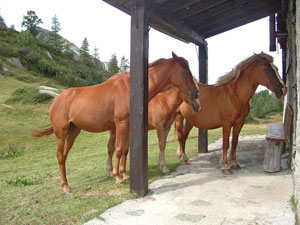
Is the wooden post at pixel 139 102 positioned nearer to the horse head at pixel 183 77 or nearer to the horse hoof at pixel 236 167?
the horse head at pixel 183 77

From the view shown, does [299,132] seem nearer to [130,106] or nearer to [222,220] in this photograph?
[222,220]

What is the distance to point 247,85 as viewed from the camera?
5.36 meters

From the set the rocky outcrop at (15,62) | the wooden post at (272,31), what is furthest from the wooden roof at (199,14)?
the rocky outcrop at (15,62)

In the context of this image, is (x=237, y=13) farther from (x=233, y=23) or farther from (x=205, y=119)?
(x=205, y=119)

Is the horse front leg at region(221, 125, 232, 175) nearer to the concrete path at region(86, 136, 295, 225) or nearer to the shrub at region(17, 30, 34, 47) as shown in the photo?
the concrete path at region(86, 136, 295, 225)

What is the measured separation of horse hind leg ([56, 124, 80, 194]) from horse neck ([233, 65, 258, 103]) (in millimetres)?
3521

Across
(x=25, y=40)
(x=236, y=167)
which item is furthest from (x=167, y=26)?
(x=25, y=40)

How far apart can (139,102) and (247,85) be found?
267 centimetres

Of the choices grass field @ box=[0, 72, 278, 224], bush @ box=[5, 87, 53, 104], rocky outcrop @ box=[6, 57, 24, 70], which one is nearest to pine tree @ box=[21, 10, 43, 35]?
rocky outcrop @ box=[6, 57, 24, 70]

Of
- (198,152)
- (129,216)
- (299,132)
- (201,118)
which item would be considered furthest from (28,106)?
(299,132)

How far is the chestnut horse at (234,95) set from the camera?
5.13 m

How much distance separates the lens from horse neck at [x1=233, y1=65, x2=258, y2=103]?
17.5 feet

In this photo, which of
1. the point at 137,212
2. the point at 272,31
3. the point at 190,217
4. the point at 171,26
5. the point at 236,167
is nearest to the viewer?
the point at 190,217

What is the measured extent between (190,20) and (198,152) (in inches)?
149
